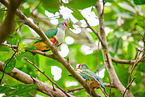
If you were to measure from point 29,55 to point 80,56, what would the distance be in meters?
2.81

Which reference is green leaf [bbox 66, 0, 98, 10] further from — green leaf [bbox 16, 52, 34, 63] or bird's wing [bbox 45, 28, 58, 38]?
bird's wing [bbox 45, 28, 58, 38]

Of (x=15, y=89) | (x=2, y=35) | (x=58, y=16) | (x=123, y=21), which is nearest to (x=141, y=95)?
(x=58, y=16)

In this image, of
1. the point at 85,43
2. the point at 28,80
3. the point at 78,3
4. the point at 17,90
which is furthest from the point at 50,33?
the point at 78,3

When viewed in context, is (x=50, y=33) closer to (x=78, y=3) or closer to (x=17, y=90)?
(x=17, y=90)

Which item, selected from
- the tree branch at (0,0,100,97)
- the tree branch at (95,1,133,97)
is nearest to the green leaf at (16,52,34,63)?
the tree branch at (0,0,100,97)

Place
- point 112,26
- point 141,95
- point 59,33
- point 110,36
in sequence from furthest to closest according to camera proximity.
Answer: point 112,26 < point 110,36 < point 59,33 < point 141,95

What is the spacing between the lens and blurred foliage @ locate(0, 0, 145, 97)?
153 cm

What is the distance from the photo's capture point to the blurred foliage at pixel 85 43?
1.53 meters

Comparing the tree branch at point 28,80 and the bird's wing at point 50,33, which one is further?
the bird's wing at point 50,33

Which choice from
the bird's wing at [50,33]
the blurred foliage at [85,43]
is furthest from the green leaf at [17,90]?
the bird's wing at [50,33]

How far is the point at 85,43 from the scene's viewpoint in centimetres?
400

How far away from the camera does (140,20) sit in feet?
8.35

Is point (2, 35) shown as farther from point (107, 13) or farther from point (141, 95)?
point (107, 13)

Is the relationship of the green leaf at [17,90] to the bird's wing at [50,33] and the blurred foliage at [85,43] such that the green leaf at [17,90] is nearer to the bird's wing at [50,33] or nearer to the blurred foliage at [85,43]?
the blurred foliage at [85,43]
